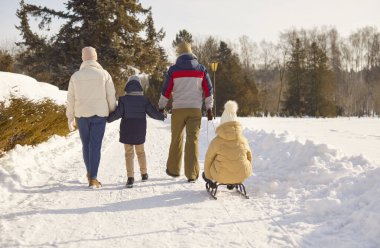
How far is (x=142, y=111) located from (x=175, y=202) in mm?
1821

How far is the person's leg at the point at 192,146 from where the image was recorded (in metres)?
6.49

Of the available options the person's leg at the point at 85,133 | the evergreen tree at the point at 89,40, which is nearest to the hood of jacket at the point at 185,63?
the person's leg at the point at 85,133

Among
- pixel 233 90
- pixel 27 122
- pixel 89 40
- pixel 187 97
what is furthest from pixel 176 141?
pixel 233 90

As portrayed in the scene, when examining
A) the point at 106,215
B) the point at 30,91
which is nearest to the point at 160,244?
the point at 106,215

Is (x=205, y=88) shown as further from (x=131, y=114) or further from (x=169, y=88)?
(x=131, y=114)

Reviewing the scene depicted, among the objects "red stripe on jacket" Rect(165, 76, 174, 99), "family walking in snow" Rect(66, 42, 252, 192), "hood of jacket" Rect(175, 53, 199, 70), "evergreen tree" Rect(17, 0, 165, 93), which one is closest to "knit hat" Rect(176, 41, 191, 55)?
"family walking in snow" Rect(66, 42, 252, 192)

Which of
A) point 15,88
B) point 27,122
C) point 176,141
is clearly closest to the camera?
point 176,141

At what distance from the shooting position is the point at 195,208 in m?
5.07

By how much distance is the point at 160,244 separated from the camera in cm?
385

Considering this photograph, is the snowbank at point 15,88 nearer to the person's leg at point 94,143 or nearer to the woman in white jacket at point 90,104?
the woman in white jacket at point 90,104

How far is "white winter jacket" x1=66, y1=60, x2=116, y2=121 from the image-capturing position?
20.4 ft

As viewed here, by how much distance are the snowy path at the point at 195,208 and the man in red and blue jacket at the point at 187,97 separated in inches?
21.5

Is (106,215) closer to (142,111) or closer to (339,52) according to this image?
(142,111)

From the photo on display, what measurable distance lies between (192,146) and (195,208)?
160 centimetres
